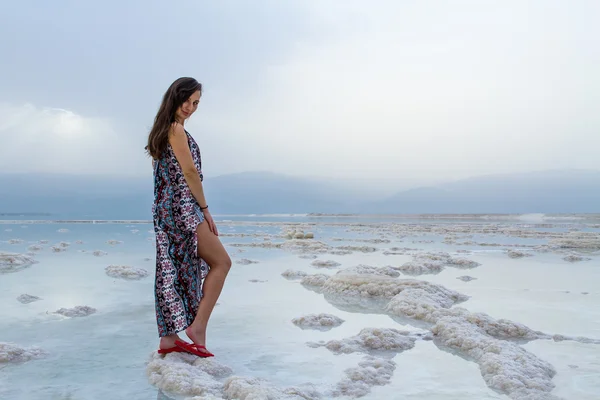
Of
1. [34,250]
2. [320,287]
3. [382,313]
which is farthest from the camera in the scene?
[34,250]

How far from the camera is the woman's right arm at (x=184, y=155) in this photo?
3883mm

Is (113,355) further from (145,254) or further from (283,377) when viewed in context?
(145,254)

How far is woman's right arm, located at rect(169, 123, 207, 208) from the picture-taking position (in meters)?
3.88

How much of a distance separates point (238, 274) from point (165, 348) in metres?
4.48

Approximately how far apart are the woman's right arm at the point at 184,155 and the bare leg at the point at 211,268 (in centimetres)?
37

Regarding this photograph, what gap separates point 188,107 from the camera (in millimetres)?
4008

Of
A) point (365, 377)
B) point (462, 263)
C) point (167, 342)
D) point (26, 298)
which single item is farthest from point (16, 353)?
point (462, 263)

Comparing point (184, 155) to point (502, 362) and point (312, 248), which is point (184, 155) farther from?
point (312, 248)

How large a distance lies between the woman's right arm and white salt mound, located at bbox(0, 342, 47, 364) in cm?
173

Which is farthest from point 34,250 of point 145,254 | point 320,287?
point 320,287

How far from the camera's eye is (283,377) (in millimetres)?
3303

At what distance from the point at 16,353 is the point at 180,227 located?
153 cm

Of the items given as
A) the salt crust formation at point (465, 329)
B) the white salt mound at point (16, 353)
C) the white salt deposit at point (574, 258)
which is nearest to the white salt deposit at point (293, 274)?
the salt crust formation at point (465, 329)

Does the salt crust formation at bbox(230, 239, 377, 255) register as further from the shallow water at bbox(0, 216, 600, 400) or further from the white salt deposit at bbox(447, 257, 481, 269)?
the shallow water at bbox(0, 216, 600, 400)
